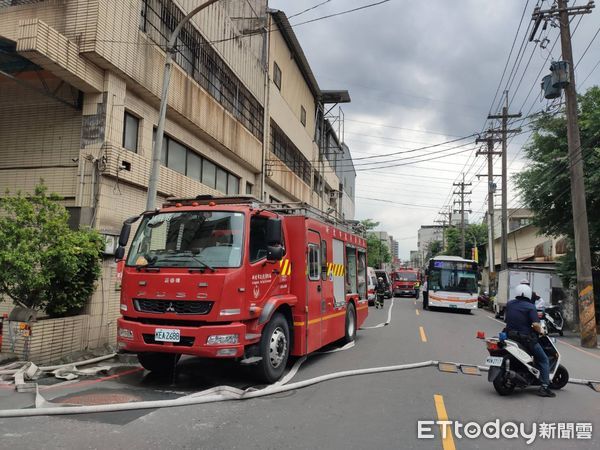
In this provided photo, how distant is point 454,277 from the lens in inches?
1016

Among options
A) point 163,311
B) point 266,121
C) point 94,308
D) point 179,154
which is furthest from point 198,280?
point 266,121

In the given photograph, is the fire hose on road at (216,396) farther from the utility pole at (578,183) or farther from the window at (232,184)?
the window at (232,184)

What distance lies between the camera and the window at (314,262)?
28.0 feet

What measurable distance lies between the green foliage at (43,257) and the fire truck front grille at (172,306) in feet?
7.95

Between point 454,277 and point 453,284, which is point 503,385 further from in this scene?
point 454,277

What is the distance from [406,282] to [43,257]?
117ft

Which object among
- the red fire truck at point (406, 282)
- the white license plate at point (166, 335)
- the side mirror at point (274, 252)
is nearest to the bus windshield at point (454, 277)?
the red fire truck at point (406, 282)

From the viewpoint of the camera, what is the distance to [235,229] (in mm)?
7145

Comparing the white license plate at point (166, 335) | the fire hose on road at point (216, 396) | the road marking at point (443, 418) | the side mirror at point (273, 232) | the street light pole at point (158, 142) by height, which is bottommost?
the road marking at point (443, 418)

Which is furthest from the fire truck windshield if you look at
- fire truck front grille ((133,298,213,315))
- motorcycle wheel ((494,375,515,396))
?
motorcycle wheel ((494,375,515,396))

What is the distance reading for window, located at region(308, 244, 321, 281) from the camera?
28.0 ft

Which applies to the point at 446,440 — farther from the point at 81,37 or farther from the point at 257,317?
the point at 81,37

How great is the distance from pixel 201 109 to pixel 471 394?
43.7 ft

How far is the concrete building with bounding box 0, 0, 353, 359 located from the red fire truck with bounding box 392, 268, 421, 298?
2523 cm
